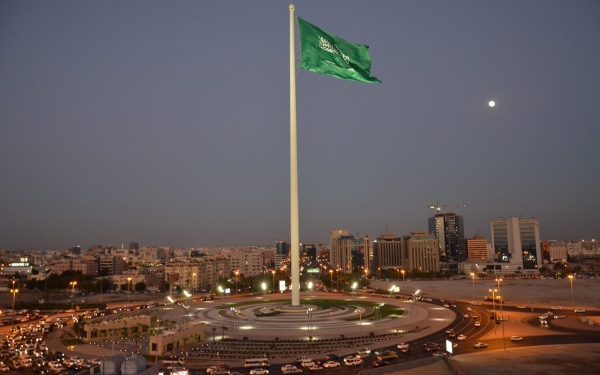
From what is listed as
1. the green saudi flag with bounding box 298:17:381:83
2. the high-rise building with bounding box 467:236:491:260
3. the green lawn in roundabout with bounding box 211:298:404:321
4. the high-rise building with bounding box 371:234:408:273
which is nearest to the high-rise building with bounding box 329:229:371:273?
the high-rise building with bounding box 371:234:408:273

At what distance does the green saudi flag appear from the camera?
77.2 ft

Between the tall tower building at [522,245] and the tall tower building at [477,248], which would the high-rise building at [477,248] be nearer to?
the tall tower building at [477,248]

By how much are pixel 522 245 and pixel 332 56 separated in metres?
140

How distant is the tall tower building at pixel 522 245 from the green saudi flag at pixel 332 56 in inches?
5062

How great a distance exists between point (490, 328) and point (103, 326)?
102 ft

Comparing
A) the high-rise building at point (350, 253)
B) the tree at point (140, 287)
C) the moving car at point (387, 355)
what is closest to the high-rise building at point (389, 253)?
the high-rise building at point (350, 253)

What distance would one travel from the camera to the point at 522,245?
14088cm

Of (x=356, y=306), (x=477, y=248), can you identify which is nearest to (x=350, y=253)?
(x=477, y=248)

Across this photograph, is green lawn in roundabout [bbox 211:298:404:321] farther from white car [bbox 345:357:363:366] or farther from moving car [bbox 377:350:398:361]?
white car [bbox 345:357:363:366]

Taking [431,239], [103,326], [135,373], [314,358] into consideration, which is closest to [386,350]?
[314,358]

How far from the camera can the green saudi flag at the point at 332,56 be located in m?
23.5

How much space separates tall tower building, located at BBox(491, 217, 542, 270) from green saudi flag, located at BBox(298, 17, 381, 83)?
129m

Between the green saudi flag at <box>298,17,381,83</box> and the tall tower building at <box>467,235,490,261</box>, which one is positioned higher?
the green saudi flag at <box>298,17,381,83</box>

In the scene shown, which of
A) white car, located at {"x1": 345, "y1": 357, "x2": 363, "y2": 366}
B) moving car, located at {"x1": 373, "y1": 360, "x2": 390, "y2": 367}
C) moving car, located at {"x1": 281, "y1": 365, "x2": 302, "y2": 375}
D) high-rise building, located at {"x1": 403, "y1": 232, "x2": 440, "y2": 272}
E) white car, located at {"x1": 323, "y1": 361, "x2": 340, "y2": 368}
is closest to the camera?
moving car, located at {"x1": 281, "y1": 365, "x2": 302, "y2": 375}
